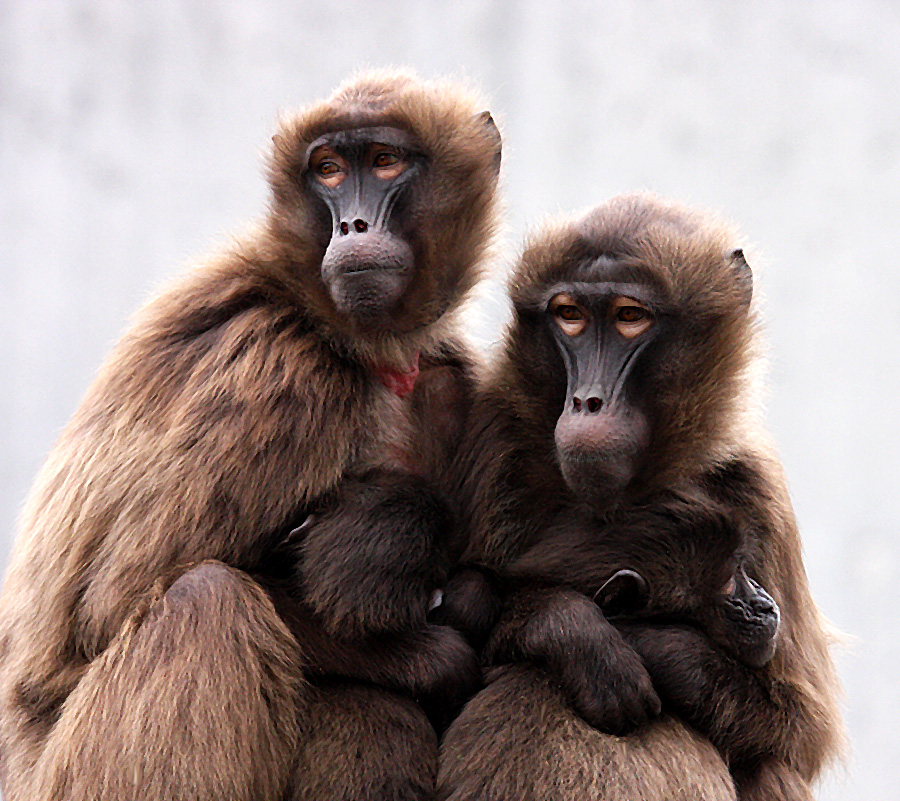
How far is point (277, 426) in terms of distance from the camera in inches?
134

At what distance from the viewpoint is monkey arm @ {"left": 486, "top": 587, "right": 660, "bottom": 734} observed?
3211 millimetres

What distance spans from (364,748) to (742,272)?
1.60m

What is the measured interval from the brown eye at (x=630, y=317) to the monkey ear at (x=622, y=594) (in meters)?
0.62

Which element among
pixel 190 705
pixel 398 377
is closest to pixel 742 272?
pixel 398 377

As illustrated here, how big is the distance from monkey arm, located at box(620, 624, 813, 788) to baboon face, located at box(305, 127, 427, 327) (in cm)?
107

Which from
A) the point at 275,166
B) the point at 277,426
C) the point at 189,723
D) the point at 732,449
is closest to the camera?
the point at 189,723

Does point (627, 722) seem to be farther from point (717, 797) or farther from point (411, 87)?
point (411, 87)

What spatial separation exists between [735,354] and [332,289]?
109cm

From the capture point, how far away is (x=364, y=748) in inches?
125

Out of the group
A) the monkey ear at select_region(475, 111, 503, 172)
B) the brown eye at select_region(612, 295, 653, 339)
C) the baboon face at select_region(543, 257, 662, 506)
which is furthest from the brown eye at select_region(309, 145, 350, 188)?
the brown eye at select_region(612, 295, 653, 339)

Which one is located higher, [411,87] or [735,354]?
[411,87]

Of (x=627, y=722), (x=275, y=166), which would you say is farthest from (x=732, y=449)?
(x=275, y=166)

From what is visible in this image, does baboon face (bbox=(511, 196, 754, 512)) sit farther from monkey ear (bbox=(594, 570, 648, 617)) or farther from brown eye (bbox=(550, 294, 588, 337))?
monkey ear (bbox=(594, 570, 648, 617))

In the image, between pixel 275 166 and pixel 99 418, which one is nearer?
pixel 99 418
